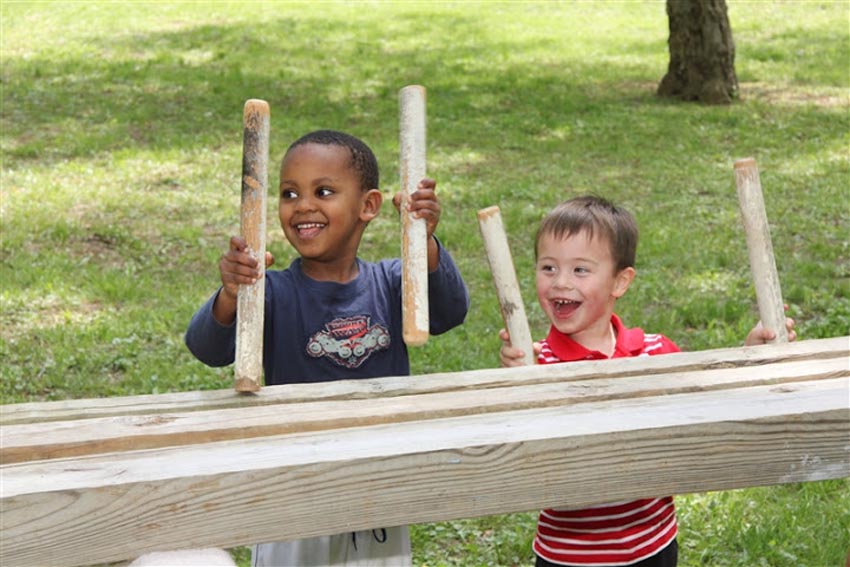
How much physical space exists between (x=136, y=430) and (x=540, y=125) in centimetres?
991

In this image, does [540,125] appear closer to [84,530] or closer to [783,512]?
[783,512]

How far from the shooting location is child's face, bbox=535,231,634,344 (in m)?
3.16

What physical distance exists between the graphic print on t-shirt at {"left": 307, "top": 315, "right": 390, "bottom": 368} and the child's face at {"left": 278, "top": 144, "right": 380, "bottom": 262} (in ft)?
0.62

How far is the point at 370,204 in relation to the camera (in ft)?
10.6

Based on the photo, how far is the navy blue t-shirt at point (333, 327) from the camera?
307 centimetres

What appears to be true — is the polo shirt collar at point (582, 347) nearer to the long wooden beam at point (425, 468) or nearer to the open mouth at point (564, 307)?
the open mouth at point (564, 307)

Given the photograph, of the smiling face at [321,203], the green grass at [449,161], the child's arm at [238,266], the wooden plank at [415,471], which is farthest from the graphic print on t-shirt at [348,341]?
the green grass at [449,161]

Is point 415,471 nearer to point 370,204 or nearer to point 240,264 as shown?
point 240,264

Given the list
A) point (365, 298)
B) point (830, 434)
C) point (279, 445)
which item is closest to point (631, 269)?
point (365, 298)

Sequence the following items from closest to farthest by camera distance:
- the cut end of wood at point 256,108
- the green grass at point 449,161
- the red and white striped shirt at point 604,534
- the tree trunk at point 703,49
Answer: the cut end of wood at point 256,108 < the red and white striped shirt at point 604,534 < the green grass at point 449,161 < the tree trunk at point 703,49

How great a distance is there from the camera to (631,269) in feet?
10.8

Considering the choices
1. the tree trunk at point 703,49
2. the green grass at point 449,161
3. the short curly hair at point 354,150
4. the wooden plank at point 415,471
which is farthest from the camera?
the tree trunk at point 703,49

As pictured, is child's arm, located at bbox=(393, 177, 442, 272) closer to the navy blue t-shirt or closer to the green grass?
the navy blue t-shirt

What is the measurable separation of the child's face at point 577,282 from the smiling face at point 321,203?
528 millimetres
